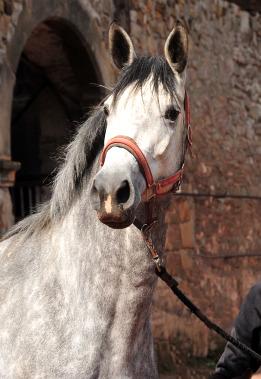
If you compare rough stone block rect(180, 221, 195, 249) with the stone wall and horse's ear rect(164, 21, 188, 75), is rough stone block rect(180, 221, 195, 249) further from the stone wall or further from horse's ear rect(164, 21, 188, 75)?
horse's ear rect(164, 21, 188, 75)

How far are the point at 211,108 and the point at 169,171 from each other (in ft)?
15.3

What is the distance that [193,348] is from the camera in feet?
18.6

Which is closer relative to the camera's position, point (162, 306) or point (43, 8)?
point (43, 8)

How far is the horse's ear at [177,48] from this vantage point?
1.98 meters

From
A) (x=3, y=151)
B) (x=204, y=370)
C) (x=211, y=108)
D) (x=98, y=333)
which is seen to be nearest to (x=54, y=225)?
(x=98, y=333)

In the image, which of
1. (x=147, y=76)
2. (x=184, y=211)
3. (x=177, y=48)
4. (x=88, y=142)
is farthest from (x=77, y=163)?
(x=184, y=211)

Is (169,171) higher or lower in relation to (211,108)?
lower

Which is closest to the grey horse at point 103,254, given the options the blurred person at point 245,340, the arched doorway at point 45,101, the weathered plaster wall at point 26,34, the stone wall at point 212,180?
the blurred person at point 245,340

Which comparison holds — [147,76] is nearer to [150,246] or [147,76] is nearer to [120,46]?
[120,46]

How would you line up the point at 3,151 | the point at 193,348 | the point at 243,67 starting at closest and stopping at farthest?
the point at 3,151
the point at 193,348
the point at 243,67

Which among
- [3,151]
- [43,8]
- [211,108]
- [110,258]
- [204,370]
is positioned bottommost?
[204,370]

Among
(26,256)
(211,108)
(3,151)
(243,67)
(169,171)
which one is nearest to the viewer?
(169,171)

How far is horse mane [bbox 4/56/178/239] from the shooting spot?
1.91 metres

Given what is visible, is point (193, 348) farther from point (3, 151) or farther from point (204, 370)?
point (3, 151)
